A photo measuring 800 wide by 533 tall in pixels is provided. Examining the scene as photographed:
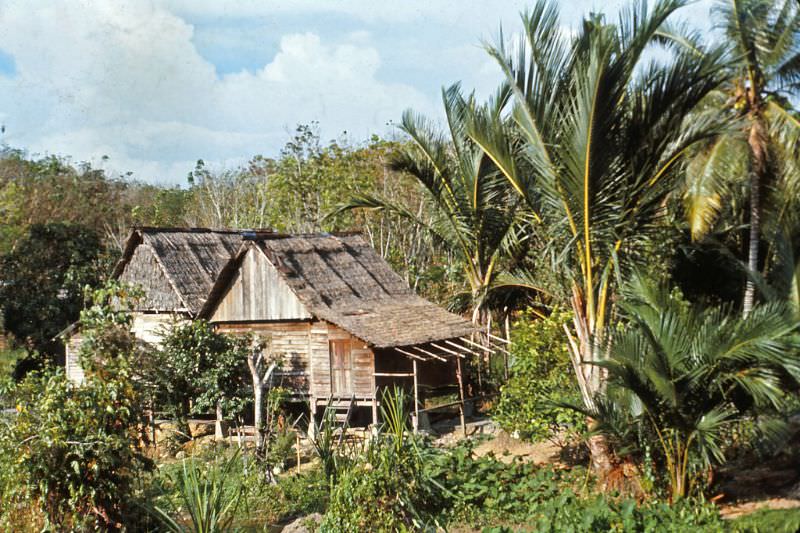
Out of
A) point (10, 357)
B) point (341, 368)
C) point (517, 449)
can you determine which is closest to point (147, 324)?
point (10, 357)

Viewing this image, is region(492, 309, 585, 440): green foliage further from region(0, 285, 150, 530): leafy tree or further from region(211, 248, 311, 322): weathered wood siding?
region(211, 248, 311, 322): weathered wood siding

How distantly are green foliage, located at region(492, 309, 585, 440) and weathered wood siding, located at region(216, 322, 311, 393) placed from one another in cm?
532

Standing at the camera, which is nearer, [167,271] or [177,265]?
[167,271]

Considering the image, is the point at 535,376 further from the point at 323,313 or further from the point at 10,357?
the point at 10,357

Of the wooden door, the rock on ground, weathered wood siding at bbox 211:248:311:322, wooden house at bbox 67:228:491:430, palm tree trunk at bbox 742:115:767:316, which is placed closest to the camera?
the rock on ground

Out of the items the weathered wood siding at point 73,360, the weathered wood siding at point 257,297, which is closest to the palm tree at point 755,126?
the weathered wood siding at point 257,297

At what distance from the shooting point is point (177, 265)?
1861cm

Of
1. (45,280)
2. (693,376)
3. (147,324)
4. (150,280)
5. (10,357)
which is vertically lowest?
(693,376)

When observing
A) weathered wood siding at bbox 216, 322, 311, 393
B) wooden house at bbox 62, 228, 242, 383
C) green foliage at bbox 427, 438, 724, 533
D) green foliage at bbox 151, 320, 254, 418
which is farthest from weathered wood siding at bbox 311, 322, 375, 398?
green foliage at bbox 427, 438, 724, 533

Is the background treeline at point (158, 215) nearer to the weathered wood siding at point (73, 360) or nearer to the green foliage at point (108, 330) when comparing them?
the weathered wood siding at point (73, 360)

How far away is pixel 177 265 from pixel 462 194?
772cm

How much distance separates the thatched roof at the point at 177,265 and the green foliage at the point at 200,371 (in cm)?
190

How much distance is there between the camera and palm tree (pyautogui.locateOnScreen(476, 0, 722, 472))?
8.20 m

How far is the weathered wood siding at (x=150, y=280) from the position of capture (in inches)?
736
